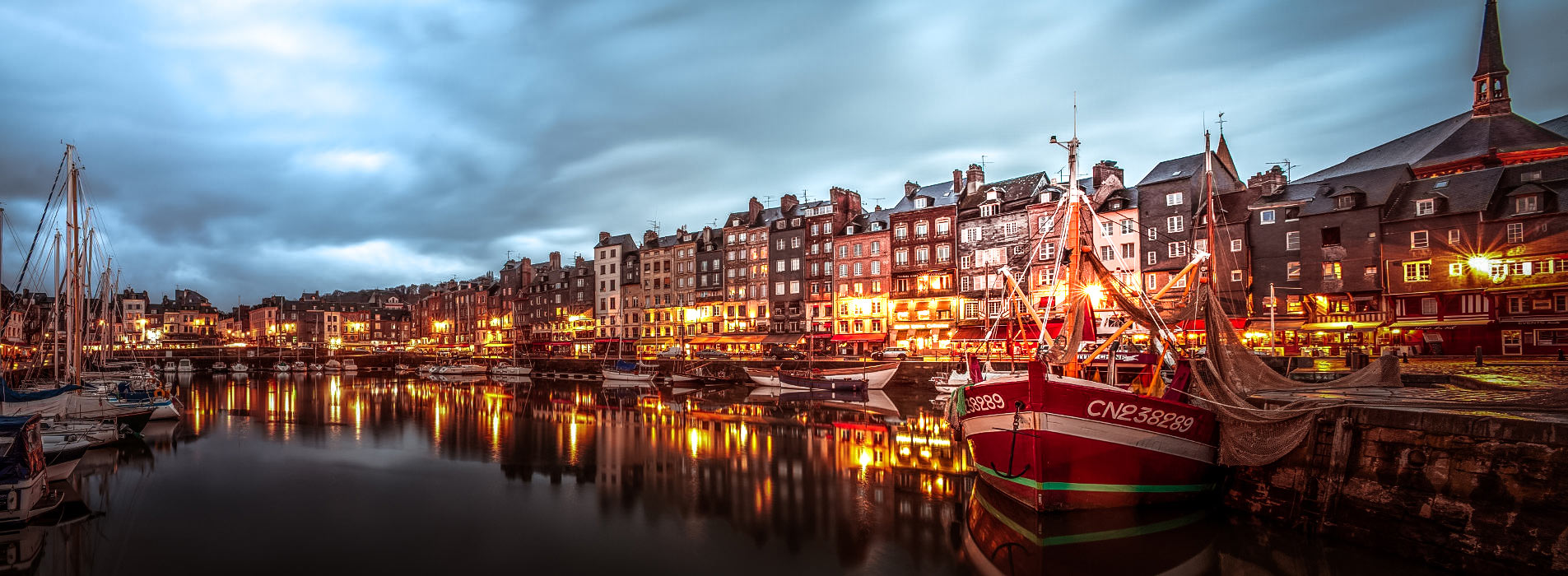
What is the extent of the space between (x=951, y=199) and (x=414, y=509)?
5435cm

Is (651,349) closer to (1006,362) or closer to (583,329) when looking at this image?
(583,329)

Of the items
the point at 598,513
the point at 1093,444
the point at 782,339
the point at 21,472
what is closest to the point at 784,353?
the point at 782,339

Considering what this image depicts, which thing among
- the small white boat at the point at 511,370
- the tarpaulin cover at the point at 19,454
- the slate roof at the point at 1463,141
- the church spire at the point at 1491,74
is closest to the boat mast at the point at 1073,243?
the tarpaulin cover at the point at 19,454

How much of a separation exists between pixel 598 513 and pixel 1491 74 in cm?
7094

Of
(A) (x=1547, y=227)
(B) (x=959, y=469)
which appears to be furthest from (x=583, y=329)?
(A) (x=1547, y=227)

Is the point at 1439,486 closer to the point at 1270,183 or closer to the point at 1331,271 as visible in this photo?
the point at 1331,271

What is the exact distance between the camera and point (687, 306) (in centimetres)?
8550

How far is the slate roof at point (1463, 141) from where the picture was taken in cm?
4938

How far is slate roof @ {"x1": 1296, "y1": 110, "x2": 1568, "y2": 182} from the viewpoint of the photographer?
49.4 meters

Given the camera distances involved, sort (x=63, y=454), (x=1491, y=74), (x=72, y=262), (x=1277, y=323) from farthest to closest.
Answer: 1. (x=1491, y=74)
2. (x=1277, y=323)
3. (x=72, y=262)
4. (x=63, y=454)

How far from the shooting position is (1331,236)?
45.1 metres

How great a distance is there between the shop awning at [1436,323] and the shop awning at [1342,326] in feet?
3.13

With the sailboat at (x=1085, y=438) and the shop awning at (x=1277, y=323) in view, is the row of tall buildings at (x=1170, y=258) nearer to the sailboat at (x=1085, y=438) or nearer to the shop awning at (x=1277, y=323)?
the shop awning at (x=1277, y=323)

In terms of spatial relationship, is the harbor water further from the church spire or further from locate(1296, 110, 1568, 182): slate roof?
the church spire
